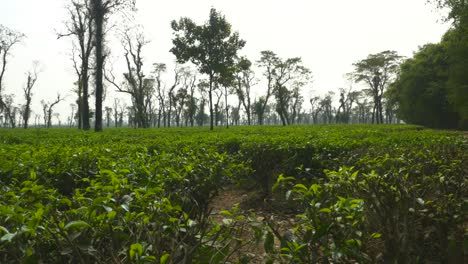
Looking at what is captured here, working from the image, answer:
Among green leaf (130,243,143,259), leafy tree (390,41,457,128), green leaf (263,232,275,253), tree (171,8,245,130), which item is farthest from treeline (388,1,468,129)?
green leaf (130,243,143,259)

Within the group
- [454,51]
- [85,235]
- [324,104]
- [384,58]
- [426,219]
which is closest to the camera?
[85,235]

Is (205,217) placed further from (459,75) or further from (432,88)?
(432,88)

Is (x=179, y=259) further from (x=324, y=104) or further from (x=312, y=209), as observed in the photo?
(x=324, y=104)

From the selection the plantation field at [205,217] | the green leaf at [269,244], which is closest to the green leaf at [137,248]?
the plantation field at [205,217]

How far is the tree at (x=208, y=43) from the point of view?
21.2 m

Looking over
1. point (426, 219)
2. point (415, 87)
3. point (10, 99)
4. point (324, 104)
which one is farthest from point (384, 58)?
point (10, 99)

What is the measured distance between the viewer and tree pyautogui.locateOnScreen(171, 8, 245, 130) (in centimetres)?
2122

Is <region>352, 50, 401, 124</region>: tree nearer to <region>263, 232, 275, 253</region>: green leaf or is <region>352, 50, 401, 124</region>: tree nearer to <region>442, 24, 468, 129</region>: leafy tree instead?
<region>442, 24, 468, 129</region>: leafy tree

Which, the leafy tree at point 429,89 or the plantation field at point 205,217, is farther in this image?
the leafy tree at point 429,89

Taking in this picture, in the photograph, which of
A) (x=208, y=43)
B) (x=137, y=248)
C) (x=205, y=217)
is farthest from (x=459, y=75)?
(x=137, y=248)

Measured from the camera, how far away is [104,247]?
66.1 inches

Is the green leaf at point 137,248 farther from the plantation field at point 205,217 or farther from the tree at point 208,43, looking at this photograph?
the tree at point 208,43

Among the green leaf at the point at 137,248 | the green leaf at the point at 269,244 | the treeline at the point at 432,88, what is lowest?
the green leaf at the point at 269,244

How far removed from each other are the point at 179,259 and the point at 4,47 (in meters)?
45.7
